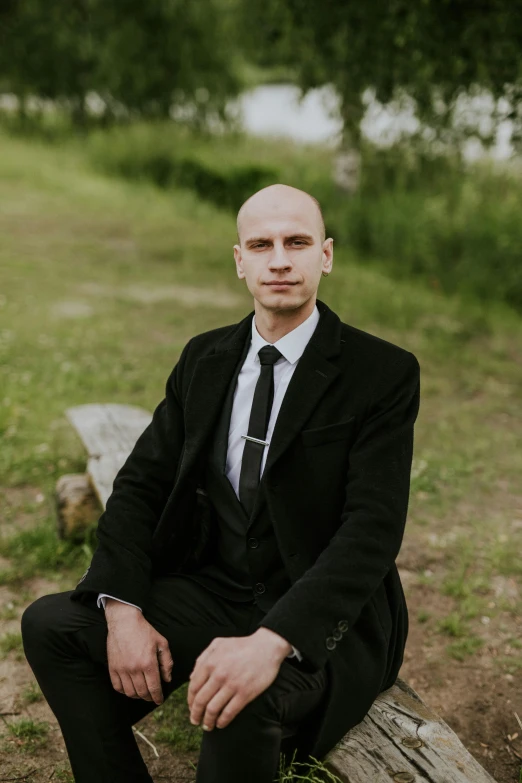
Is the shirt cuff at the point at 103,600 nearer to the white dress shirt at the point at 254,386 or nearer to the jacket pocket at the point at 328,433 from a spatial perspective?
the white dress shirt at the point at 254,386

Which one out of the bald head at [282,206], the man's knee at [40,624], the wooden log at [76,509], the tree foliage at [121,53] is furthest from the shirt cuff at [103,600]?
the tree foliage at [121,53]

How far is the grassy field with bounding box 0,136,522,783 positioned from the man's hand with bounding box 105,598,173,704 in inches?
32.4

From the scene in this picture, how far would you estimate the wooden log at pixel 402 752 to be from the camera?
2.31 metres

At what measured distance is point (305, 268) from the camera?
266cm

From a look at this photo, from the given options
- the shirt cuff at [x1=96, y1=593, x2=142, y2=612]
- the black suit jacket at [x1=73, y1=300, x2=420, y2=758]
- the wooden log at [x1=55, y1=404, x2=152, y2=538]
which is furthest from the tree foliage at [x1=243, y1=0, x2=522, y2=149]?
the shirt cuff at [x1=96, y1=593, x2=142, y2=612]

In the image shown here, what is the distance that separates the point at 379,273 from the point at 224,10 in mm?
9160

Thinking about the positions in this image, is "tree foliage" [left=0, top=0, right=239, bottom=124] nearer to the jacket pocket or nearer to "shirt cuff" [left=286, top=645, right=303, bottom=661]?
the jacket pocket

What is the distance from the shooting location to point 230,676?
2148 millimetres

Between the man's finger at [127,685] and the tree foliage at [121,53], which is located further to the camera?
the tree foliage at [121,53]

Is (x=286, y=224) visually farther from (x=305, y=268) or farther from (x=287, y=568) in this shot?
(x=287, y=568)

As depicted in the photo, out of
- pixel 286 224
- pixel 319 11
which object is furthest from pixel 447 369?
pixel 286 224

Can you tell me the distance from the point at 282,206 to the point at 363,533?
3.45 ft

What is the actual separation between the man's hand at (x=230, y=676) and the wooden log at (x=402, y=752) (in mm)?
399

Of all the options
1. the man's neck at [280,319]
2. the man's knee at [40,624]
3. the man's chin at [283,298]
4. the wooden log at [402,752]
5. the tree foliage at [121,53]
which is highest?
the tree foliage at [121,53]
